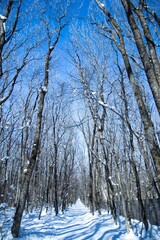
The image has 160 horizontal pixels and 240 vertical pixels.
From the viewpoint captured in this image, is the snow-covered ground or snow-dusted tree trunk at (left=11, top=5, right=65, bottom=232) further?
the snow-covered ground

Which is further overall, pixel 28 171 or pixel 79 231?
pixel 79 231

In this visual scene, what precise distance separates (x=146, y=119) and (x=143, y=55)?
158 cm

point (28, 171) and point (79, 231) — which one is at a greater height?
point (28, 171)

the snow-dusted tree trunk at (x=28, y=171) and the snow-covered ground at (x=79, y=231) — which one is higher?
the snow-dusted tree trunk at (x=28, y=171)

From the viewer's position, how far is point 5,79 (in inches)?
326

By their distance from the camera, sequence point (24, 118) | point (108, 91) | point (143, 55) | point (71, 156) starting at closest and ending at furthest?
point (143, 55)
point (108, 91)
point (24, 118)
point (71, 156)

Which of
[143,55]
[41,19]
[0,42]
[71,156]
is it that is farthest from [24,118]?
[71,156]

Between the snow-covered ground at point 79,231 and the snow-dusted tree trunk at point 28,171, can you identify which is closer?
the snow-dusted tree trunk at point 28,171

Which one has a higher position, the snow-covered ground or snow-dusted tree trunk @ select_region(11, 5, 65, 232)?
snow-dusted tree trunk @ select_region(11, 5, 65, 232)

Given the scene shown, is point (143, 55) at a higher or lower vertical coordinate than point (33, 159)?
higher

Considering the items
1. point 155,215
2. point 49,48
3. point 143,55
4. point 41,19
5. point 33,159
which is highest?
point 41,19

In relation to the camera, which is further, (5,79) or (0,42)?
(5,79)

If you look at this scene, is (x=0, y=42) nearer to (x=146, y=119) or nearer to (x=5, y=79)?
(x=5, y=79)

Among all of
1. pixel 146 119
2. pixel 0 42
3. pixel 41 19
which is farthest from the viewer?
pixel 41 19
